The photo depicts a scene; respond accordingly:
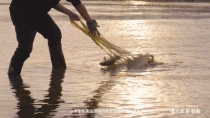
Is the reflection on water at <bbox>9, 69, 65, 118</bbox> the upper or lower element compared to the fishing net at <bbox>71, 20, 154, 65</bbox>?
lower

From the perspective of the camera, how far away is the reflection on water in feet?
16.9

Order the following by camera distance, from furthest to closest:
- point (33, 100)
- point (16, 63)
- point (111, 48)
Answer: point (111, 48), point (16, 63), point (33, 100)

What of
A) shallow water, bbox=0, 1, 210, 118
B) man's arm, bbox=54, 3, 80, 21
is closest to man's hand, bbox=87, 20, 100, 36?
man's arm, bbox=54, 3, 80, 21

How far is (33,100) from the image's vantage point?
5773 mm

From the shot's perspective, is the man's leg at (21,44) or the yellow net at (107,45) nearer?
the man's leg at (21,44)

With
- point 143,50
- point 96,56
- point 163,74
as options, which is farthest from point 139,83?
point 143,50

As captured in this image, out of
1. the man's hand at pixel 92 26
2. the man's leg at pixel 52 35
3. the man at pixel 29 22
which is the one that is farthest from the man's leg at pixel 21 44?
the man's hand at pixel 92 26

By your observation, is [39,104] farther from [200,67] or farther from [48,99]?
[200,67]

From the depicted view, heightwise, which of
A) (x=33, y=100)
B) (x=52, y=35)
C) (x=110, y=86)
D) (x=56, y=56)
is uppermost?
(x=52, y=35)

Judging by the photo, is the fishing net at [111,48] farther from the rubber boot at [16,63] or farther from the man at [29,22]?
the rubber boot at [16,63]

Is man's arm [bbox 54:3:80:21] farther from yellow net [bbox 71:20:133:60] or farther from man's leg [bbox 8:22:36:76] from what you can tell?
man's leg [bbox 8:22:36:76]

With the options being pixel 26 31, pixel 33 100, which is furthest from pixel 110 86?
pixel 26 31

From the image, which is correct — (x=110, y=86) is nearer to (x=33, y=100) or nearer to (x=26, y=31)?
(x=33, y=100)

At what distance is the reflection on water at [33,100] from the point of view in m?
5.16
